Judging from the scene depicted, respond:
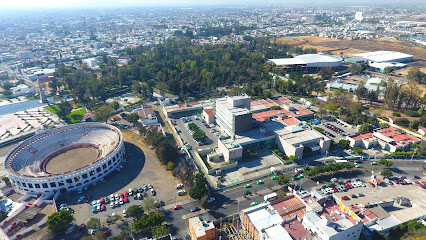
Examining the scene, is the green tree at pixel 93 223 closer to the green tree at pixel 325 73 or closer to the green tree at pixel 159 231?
the green tree at pixel 159 231

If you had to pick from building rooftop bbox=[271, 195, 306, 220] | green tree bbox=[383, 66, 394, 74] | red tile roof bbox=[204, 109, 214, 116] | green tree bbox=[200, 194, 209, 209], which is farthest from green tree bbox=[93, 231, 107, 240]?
green tree bbox=[383, 66, 394, 74]

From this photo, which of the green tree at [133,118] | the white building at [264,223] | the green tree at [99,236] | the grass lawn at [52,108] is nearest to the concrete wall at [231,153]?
the white building at [264,223]

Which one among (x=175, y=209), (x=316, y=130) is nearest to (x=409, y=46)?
(x=316, y=130)

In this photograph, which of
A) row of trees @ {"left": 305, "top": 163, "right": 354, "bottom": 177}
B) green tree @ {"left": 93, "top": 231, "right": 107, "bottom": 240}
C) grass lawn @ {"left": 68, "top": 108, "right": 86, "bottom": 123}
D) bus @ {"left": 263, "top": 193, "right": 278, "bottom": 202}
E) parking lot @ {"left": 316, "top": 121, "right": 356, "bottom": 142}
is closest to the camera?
green tree @ {"left": 93, "top": 231, "right": 107, "bottom": 240}

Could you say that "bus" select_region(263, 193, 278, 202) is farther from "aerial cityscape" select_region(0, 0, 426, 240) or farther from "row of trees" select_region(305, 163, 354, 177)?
"row of trees" select_region(305, 163, 354, 177)

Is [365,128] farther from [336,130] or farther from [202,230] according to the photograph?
[202,230]
